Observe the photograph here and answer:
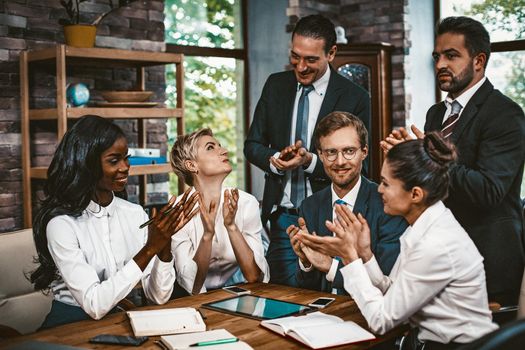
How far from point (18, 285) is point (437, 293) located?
1621 mm

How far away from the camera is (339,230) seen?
2.11m

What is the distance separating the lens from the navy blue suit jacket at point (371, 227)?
8.30 ft

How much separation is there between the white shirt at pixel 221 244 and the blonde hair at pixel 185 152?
7.1 inches

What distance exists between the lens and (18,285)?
2.70 m

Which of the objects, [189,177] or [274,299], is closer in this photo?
[274,299]

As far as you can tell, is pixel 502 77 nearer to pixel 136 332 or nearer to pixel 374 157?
pixel 374 157

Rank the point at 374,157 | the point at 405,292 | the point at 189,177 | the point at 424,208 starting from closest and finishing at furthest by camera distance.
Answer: the point at 405,292, the point at 424,208, the point at 189,177, the point at 374,157

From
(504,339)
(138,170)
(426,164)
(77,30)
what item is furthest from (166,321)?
(77,30)

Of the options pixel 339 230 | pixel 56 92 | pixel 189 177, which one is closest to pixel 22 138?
pixel 56 92

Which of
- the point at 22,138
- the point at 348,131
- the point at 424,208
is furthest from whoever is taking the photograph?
the point at 22,138

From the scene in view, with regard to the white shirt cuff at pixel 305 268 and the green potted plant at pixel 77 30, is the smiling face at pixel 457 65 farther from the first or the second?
the green potted plant at pixel 77 30

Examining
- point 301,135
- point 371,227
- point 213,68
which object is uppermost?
point 213,68

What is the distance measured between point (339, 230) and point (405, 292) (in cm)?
29

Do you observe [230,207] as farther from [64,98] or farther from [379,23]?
[379,23]
